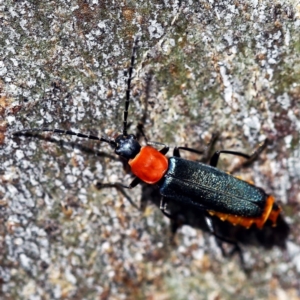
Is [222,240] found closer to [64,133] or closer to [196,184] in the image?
[196,184]

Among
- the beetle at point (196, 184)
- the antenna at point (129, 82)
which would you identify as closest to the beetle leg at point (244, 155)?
the beetle at point (196, 184)

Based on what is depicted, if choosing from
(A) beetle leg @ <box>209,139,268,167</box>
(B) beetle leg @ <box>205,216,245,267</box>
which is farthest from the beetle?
(B) beetle leg @ <box>205,216,245,267</box>

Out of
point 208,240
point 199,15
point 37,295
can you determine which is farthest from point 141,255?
point 199,15

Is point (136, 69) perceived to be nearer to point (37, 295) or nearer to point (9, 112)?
point (9, 112)

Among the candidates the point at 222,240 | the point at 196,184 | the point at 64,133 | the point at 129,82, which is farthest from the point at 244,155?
the point at 64,133

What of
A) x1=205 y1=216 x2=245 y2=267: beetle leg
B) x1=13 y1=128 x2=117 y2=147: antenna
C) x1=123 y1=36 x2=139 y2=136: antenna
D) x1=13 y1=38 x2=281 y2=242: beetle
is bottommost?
x1=205 y1=216 x2=245 y2=267: beetle leg

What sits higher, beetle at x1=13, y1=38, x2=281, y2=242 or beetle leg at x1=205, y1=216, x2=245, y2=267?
A: beetle at x1=13, y1=38, x2=281, y2=242

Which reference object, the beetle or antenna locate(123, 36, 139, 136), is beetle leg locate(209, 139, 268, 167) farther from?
antenna locate(123, 36, 139, 136)

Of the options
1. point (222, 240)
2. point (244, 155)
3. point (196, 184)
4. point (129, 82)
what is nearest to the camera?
point (129, 82)

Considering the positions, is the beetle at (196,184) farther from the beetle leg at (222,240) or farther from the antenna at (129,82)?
the beetle leg at (222,240)

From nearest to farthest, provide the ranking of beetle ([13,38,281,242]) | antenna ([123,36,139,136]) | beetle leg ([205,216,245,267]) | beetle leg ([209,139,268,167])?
antenna ([123,36,139,136])
beetle ([13,38,281,242])
beetle leg ([209,139,268,167])
beetle leg ([205,216,245,267])
